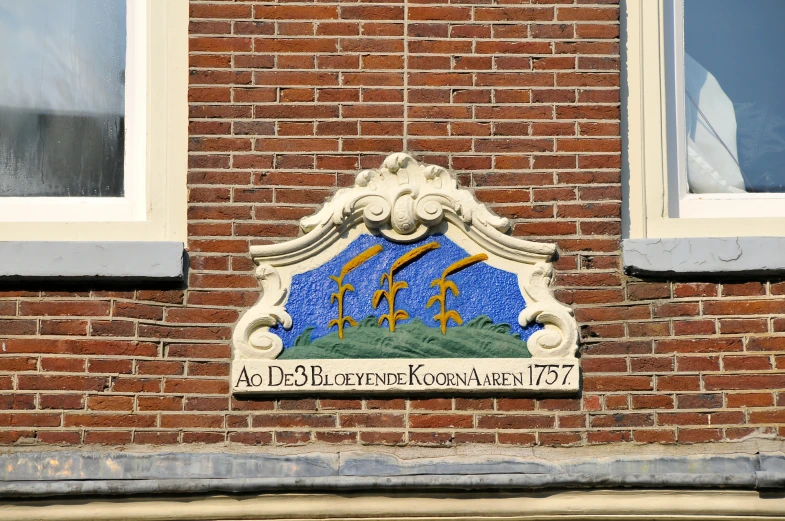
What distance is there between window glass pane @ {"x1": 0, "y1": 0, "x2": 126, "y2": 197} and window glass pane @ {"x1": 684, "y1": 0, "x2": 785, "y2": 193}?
245 cm

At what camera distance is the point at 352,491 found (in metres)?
4.40

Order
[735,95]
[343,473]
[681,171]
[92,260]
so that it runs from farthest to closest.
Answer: [735,95], [681,171], [92,260], [343,473]

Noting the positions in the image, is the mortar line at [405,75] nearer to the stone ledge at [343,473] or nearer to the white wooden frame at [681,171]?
the white wooden frame at [681,171]

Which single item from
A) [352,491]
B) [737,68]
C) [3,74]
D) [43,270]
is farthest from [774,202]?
[3,74]

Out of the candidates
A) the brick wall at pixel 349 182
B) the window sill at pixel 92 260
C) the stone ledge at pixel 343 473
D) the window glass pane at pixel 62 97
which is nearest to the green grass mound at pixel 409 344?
the brick wall at pixel 349 182

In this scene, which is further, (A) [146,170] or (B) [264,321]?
(A) [146,170]

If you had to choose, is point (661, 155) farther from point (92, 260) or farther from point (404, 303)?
point (92, 260)

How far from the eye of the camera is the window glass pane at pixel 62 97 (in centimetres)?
480

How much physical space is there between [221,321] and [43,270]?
28.6 inches

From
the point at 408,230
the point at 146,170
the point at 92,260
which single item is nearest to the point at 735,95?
the point at 408,230

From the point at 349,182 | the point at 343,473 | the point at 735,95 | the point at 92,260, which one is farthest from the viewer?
the point at 735,95

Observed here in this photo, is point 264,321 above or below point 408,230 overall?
below

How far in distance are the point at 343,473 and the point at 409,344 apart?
0.57m

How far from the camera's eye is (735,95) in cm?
496
